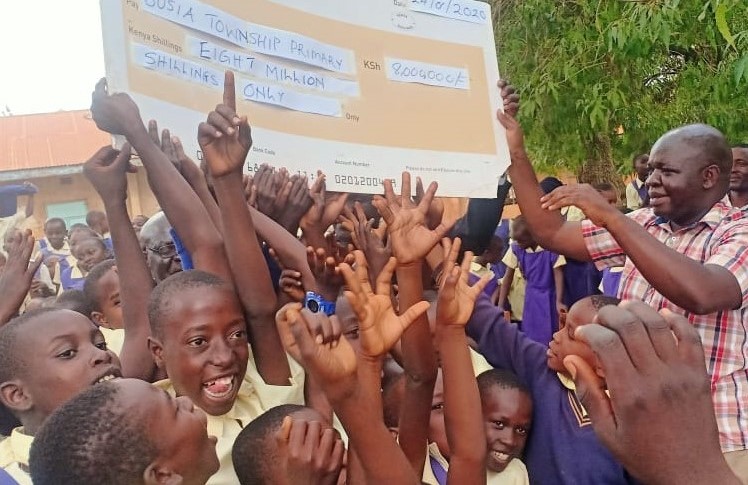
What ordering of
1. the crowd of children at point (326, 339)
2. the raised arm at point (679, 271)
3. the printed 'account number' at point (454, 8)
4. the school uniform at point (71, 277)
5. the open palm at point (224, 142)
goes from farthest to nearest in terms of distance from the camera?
the school uniform at point (71, 277) < the printed 'account number' at point (454, 8) < the raised arm at point (679, 271) < the open palm at point (224, 142) < the crowd of children at point (326, 339)

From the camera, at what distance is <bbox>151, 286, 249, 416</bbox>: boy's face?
2006mm

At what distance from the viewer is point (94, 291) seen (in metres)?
3.35

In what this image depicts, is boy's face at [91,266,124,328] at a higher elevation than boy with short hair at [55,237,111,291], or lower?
lower

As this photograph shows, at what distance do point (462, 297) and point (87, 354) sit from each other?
1054mm

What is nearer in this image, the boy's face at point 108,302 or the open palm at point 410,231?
the open palm at point 410,231

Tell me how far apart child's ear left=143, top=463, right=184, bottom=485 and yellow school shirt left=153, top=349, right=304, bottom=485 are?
464 mm

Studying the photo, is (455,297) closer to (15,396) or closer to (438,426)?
(438,426)

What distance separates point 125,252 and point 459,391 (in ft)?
4.15

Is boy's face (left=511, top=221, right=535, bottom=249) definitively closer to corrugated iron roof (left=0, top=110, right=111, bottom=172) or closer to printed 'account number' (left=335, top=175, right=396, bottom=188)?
printed 'account number' (left=335, top=175, right=396, bottom=188)

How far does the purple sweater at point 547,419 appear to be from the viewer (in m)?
2.08

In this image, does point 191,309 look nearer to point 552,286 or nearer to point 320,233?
point 320,233

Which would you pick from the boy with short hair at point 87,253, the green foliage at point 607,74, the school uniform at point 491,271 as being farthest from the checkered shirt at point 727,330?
the boy with short hair at point 87,253

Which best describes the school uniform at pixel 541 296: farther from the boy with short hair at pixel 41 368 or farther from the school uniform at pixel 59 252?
the school uniform at pixel 59 252

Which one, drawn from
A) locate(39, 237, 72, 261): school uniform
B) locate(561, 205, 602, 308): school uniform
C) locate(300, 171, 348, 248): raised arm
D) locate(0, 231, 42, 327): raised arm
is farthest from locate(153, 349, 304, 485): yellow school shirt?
locate(39, 237, 72, 261): school uniform
